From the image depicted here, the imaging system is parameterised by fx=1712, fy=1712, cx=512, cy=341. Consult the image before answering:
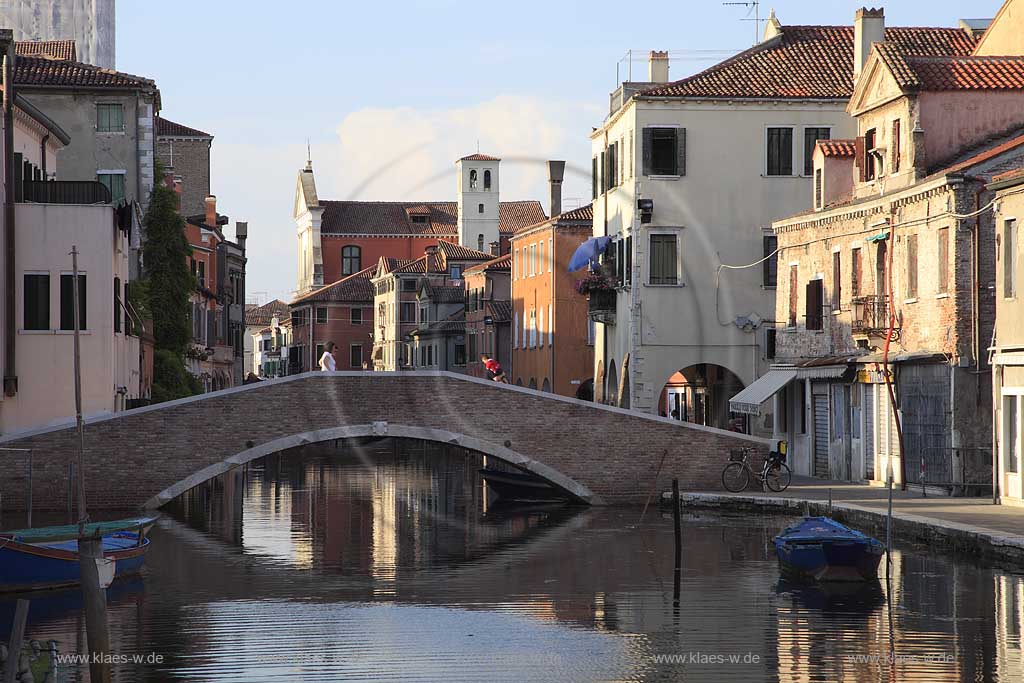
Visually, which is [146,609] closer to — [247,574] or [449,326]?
[247,574]

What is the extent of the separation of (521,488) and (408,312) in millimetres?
54798

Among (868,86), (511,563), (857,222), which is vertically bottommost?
(511,563)

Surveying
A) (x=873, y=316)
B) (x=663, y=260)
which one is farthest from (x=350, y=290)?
(x=873, y=316)

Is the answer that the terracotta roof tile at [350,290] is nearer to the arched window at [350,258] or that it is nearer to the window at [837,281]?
the arched window at [350,258]

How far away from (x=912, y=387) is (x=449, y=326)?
51391 millimetres

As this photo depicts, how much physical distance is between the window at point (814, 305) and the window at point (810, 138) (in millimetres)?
7609

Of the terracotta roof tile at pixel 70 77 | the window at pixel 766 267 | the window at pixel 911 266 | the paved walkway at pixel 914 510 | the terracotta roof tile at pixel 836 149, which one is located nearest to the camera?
the paved walkway at pixel 914 510

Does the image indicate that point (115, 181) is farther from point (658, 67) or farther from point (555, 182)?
point (555, 182)

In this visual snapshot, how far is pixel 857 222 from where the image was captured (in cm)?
3419

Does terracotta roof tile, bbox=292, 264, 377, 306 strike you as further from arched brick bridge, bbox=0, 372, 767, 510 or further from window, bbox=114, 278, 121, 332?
arched brick bridge, bbox=0, 372, 767, 510

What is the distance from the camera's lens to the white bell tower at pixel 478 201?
9744cm

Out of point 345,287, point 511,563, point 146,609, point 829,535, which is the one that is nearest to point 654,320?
point 511,563

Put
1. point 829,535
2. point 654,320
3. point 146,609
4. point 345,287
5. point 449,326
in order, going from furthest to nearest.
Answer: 1. point 345,287
2. point 449,326
3. point 654,320
4. point 829,535
5. point 146,609

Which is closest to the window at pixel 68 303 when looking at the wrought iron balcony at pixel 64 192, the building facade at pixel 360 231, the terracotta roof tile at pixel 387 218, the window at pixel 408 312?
the wrought iron balcony at pixel 64 192
